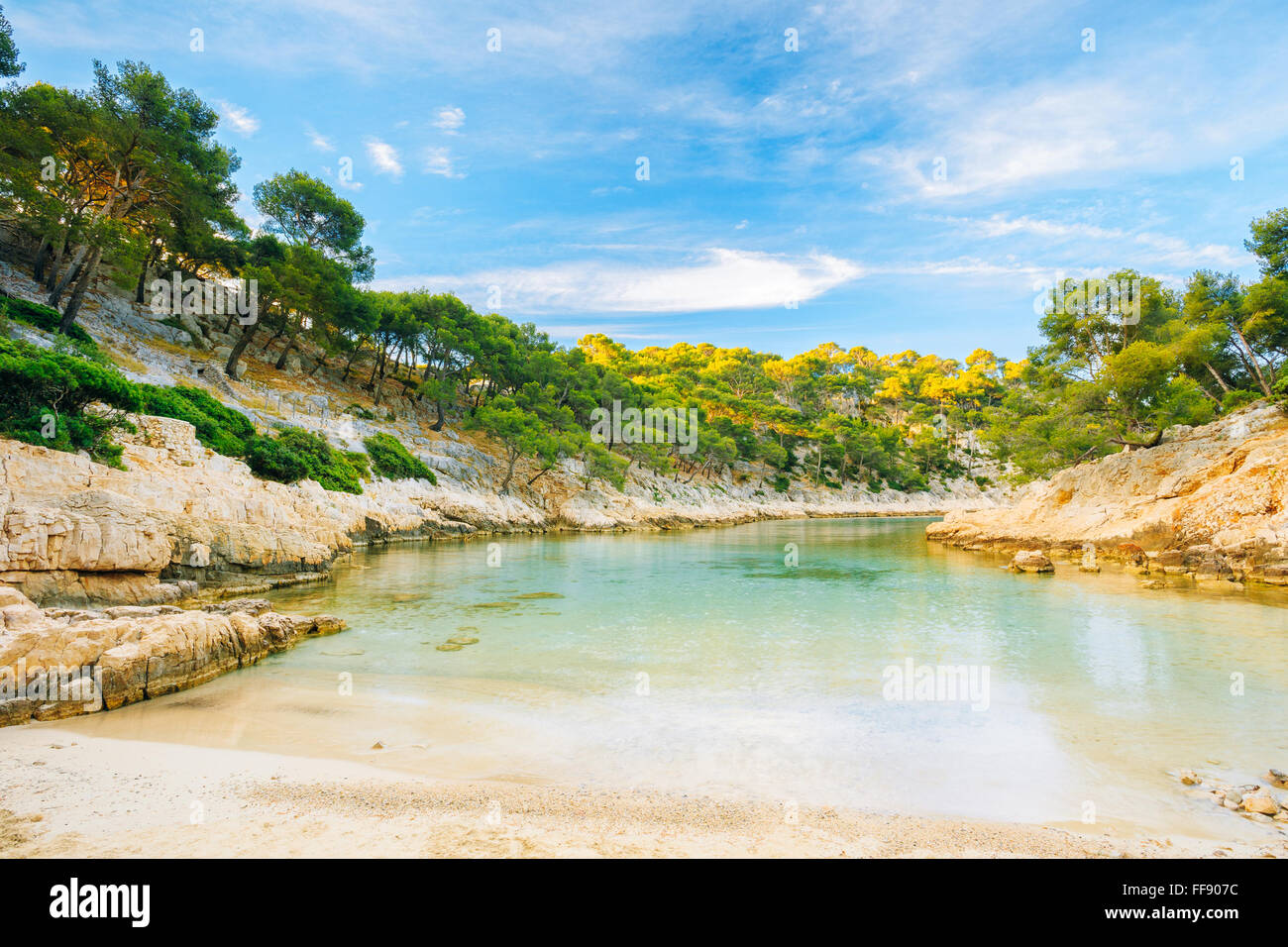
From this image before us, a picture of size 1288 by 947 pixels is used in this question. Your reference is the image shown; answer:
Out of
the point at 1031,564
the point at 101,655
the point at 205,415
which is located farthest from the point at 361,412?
the point at 1031,564

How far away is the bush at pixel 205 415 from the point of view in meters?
17.7

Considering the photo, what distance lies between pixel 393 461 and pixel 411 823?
96.6 ft

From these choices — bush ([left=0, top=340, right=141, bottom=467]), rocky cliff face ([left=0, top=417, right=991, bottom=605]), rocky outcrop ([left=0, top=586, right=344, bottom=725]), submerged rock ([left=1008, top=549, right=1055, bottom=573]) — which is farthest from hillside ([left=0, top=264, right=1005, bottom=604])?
submerged rock ([left=1008, top=549, right=1055, bottom=573])

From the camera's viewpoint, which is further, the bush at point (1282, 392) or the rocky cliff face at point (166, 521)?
the bush at point (1282, 392)

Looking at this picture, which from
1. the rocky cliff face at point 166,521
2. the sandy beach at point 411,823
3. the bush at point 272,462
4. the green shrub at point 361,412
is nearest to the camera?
the sandy beach at point 411,823

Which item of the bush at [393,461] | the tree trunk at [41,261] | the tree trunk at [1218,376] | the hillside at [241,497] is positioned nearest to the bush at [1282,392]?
the tree trunk at [1218,376]

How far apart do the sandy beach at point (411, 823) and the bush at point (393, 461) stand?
26521mm

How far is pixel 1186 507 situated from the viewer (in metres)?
18.1

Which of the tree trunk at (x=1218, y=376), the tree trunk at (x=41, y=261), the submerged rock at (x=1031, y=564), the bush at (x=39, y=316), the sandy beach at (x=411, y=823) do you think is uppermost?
the tree trunk at (x=41, y=261)

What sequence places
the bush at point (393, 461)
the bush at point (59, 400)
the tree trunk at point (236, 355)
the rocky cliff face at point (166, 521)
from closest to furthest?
the rocky cliff face at point (166, 521) < the bush at point (59, 400) < the tree trunk at point (236, 355) < the bush at point (393, 461)

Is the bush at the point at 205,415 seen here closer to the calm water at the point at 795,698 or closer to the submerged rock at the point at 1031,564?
the calm water at the point at 795,698

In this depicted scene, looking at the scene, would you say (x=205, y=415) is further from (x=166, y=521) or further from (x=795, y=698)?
(x=795, y=698)
